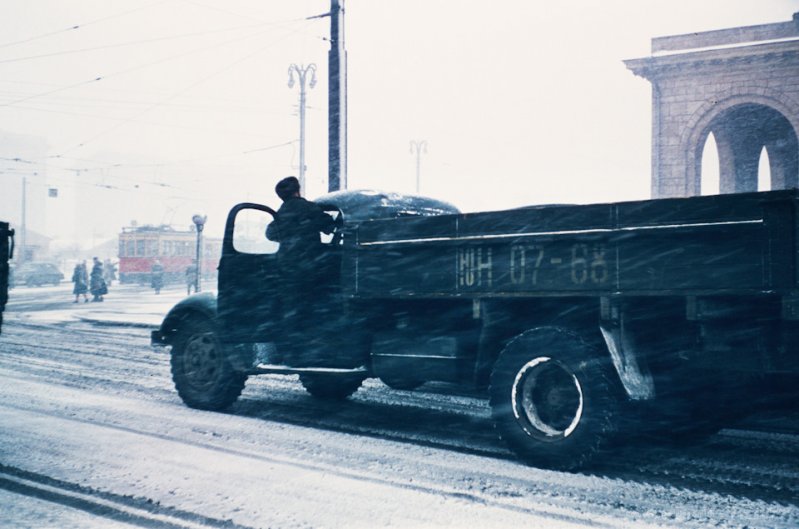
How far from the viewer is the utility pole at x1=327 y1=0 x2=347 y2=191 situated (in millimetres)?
14438

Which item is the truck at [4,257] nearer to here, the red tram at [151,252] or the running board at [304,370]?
the running board at [304,370]

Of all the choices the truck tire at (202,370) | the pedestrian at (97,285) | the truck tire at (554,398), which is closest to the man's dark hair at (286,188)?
the truck tire at (202,370)

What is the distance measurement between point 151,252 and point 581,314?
42390 mm

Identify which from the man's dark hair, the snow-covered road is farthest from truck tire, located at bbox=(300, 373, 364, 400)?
the man's dark hair

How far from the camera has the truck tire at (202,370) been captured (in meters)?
7.22

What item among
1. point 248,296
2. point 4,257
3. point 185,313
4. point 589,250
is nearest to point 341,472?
point 589,250

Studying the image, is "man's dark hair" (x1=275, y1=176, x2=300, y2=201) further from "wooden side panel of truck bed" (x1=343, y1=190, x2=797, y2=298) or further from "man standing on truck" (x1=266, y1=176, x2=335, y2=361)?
"wooden side panel of truck bed" (x1=343, y1=190, x2=797, y2=298)

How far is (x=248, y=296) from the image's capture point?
709 centimetres

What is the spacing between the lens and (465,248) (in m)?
5.52

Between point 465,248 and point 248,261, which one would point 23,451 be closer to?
point 248,261

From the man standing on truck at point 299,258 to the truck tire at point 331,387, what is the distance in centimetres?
113

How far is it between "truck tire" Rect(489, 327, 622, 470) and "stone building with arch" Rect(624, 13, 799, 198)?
15405mm

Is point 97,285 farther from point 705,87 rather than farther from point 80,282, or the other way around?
point 705,87

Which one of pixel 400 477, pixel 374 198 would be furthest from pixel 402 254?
pixel 400 477
